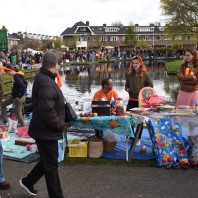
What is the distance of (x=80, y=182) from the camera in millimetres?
5039

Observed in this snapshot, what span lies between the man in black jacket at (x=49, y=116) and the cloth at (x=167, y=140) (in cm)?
219

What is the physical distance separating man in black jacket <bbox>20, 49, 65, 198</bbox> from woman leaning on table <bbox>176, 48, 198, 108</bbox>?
3.68m

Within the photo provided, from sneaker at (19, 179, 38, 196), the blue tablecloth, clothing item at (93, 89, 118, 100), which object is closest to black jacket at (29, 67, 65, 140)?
sneaker at (19, 179, 38, 196)

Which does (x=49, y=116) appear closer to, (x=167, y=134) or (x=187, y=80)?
(x=167, y=134)

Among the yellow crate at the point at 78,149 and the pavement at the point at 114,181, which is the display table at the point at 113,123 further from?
the pavement at the point at 114,181

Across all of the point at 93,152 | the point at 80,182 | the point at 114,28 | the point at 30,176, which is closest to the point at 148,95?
the point at 93,152

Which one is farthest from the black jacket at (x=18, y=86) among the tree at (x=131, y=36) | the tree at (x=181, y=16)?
the tree at (x=131, y=36)

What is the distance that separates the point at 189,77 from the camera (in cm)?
690

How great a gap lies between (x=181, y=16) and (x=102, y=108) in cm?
2913

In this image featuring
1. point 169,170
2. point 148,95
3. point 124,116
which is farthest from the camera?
point 148,95

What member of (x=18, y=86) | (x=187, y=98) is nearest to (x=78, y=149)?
(x=187, y=98)

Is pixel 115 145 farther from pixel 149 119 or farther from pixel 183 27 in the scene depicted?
pixel 183 27

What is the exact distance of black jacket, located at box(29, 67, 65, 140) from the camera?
12.1ft

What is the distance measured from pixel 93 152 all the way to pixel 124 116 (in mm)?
867
